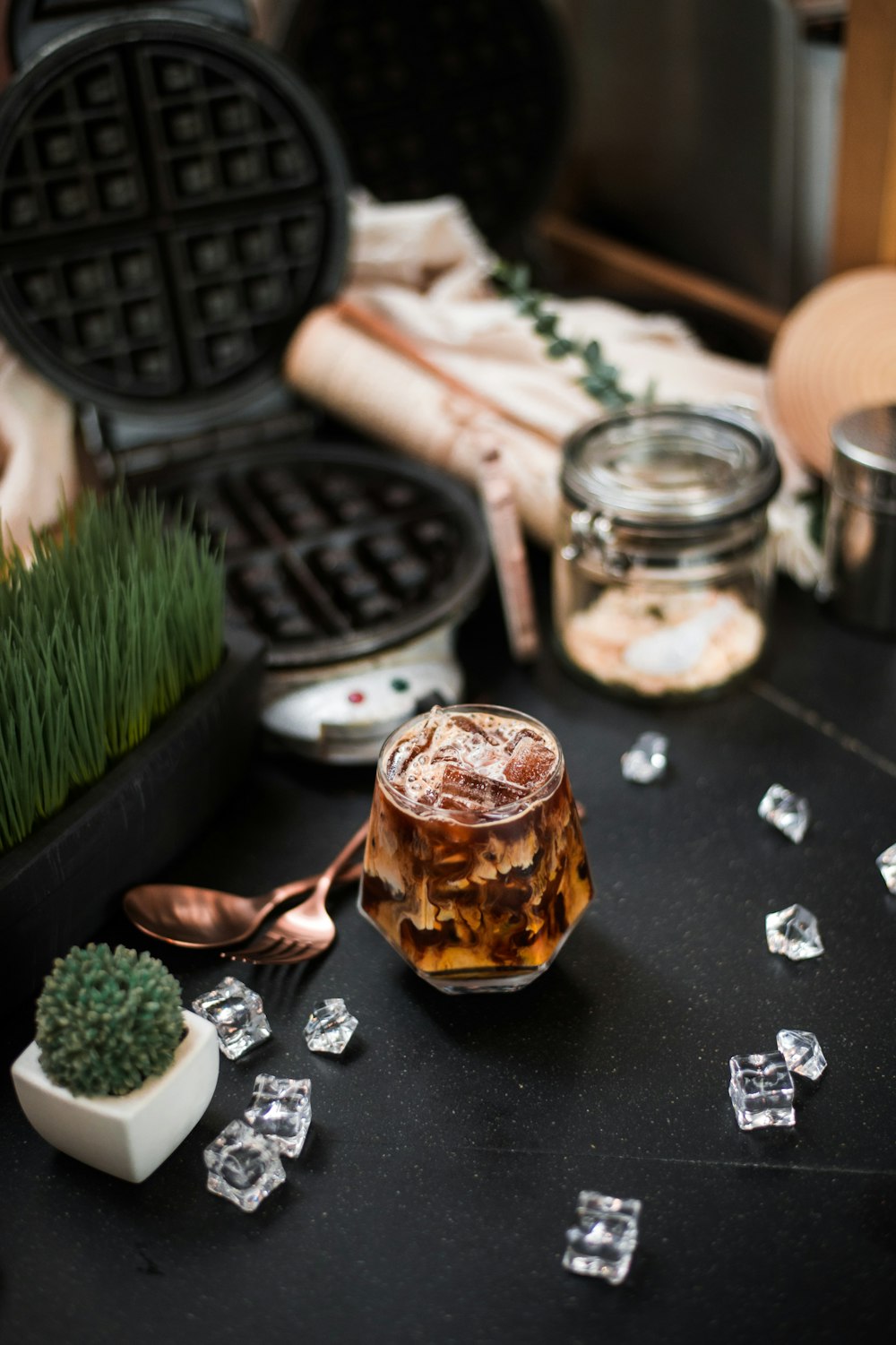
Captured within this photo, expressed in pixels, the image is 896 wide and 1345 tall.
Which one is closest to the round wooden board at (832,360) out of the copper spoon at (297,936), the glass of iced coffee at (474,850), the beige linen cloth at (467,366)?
the beige linen cloth at (467,366)

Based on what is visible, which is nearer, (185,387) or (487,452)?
(487,452)

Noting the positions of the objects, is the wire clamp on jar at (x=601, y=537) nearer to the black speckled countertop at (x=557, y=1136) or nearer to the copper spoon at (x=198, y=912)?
the black speckled countertop at (x=557, y=1136)

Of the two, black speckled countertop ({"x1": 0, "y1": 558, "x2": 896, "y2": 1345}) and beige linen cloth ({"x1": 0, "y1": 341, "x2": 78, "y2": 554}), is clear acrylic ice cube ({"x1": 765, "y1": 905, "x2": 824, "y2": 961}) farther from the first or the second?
beige linen cloth ({"x1": 0, "y1": 341, "x2": 78, "y2": 554})

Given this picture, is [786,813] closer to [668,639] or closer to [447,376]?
[668,639]

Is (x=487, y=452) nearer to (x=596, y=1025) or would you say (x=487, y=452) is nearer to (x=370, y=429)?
(x=370, y=429)

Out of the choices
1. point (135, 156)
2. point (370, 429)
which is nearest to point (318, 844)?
point (370, 429)

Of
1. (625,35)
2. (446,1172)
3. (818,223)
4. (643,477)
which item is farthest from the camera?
(625,35)
